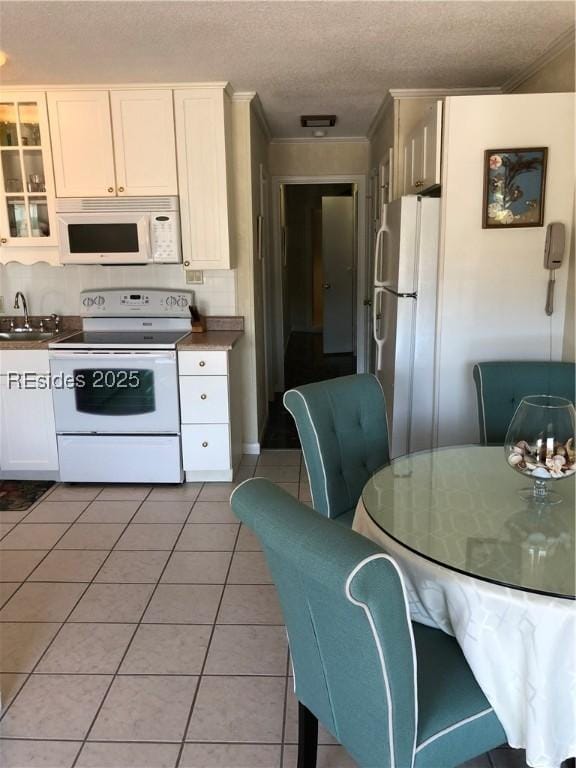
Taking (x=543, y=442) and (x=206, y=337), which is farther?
(x=206, y=337)

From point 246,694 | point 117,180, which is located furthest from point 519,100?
point 246,694

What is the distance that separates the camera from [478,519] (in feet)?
5.35

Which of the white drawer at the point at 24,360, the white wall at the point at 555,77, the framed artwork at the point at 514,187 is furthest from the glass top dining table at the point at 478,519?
the white drawer at the point at 24,360

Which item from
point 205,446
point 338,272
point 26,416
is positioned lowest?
point 205,446

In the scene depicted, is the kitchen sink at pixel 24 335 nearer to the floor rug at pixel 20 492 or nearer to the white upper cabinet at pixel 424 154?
the floor rug at pixel 20 492

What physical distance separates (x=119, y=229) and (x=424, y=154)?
1.83 m

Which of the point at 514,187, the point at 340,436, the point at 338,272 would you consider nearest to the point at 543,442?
the point at 340,436

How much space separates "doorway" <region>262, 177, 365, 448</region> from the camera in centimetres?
564

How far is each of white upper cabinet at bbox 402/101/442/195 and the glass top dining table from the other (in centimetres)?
154

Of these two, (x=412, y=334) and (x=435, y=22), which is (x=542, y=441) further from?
(x=435, y=22)

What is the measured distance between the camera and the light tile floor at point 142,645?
1778 millimetres

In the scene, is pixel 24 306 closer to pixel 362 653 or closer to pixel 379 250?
pixel 379 250

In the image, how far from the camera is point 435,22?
260cm

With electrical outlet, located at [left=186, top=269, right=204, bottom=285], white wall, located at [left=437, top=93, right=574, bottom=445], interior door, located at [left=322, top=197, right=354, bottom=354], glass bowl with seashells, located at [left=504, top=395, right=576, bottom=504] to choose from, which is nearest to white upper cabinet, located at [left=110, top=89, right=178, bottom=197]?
electrical outlet, located at [left=186, top=269, right=204, bottom=285]
